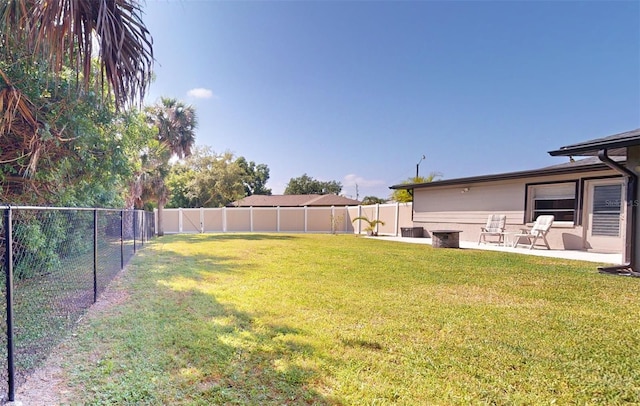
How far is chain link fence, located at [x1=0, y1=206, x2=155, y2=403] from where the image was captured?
2177 millimetres

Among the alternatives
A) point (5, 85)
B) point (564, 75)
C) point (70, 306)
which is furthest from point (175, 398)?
point (564, 75)

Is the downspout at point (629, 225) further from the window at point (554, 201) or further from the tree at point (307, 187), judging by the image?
the tree at point (307, 187)

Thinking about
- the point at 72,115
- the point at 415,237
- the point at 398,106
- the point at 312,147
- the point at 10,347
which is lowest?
the point at 415,237

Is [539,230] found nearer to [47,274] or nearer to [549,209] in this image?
[549,209]

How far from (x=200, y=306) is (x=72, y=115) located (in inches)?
139

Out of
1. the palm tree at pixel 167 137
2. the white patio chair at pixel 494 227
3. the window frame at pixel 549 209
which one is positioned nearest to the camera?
the window frame at pixel 549 209

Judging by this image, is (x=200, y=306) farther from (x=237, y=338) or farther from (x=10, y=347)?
(x=10, y=347)

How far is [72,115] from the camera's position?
4.34m

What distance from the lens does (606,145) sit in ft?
18.1

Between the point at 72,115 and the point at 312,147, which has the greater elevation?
the point at 312,147

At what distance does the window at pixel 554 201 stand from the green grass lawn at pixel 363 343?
5.02 m

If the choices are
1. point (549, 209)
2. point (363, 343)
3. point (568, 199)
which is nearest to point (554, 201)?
point (549, 209)

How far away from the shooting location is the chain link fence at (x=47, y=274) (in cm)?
218

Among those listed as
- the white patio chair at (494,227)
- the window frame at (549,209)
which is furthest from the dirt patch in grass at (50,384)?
the window frame at (549,209)
